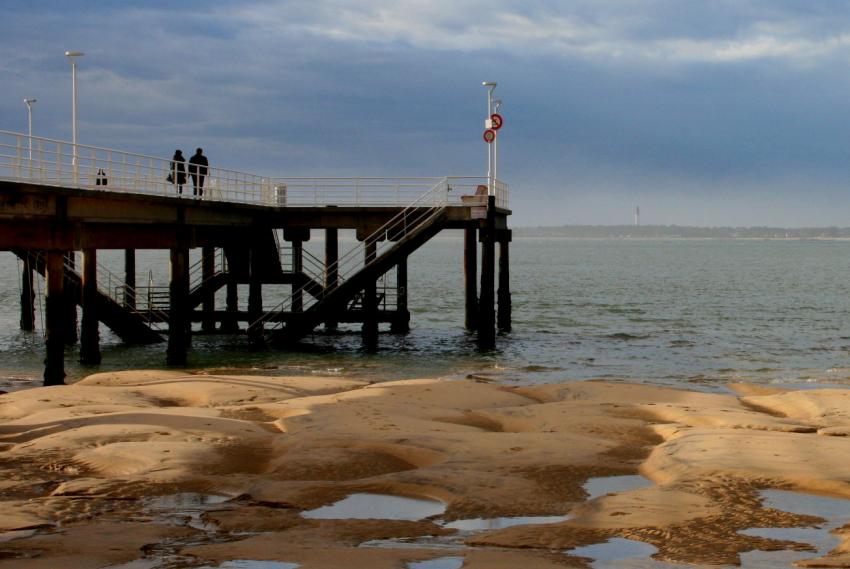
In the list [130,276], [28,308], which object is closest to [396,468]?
[130,276]

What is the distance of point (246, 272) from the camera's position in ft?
123

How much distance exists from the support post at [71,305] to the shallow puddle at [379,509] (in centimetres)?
2319

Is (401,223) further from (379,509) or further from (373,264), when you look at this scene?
(379,509)

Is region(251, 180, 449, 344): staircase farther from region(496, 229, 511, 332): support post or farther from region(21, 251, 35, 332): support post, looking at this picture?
region(21, 251, 35, 332): support post

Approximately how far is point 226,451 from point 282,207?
862 inches

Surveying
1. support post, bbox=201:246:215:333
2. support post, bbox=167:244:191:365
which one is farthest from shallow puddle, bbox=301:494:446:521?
support post, bbox=201:246:215:333

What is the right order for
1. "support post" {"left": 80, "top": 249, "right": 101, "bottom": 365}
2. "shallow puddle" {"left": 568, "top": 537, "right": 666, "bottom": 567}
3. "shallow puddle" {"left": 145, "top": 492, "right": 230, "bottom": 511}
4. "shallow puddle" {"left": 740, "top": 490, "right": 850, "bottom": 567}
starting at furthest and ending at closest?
"support post" {"left": 80, "top": 249, "right": 101, "bottom": 365} < "shallow puddle" {"left": 145, "top": 492, "right": 230, "bottom": 511} < "shallow puddle" {"left": 740, "top": 490, "right": 850, "bottom": 567} < "shallow puddle" {"left": 568, "top": 537, "right": 666, "bottom": 567}

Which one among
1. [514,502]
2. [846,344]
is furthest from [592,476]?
[846,344]

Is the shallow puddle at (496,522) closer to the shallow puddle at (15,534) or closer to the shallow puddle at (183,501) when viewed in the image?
the shallow puddle at (183,501)

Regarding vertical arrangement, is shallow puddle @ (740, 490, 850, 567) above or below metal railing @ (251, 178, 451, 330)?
below

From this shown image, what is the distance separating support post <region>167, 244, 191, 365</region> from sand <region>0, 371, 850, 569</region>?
29.6 feet

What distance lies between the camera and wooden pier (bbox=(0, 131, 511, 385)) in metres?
25.1

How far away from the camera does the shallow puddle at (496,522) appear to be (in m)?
12.0

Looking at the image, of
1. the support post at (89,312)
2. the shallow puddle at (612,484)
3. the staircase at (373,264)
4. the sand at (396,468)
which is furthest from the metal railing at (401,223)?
the shallow puddle at (612,484)
